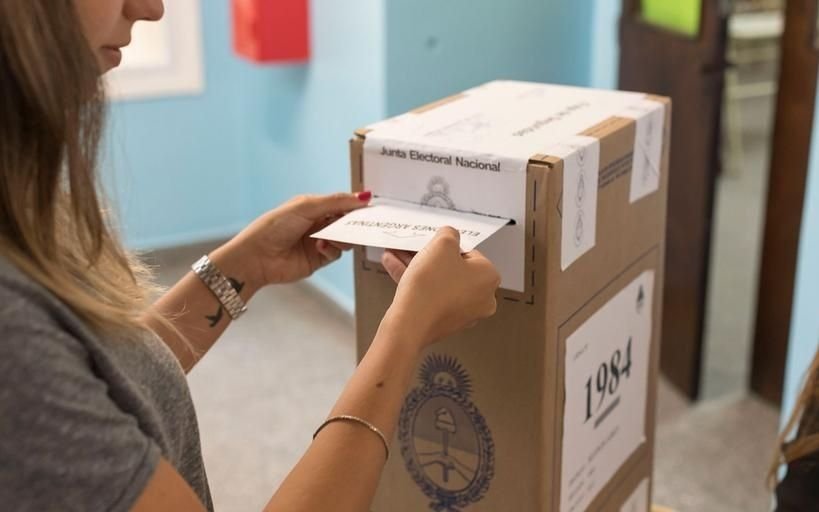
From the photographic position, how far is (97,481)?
63 centimetres

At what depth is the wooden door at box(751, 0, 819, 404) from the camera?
7.41 ft

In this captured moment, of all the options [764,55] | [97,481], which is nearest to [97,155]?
[97,481]

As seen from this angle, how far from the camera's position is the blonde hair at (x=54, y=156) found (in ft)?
2.09

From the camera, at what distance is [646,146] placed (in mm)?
1063

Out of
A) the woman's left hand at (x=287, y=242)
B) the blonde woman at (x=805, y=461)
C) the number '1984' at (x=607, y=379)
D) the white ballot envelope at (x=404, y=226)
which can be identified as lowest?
the blonde woman at (x=805, y=461)

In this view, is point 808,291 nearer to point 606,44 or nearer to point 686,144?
point 686,144

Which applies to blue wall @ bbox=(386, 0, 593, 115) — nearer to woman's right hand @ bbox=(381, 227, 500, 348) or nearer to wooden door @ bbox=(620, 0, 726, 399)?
wooden door @ bbox=(620, 0, 726, 399)

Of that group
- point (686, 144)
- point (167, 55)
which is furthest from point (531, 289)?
point (167, 55)

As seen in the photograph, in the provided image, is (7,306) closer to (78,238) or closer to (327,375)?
(78,238)

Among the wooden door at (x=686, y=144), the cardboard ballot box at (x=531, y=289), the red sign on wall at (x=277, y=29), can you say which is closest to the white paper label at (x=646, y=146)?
the cardboard ballot box at (x=531, y=289)

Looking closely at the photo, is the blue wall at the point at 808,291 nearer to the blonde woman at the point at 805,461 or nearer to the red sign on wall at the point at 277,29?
the blonde woman at the point at 805,461

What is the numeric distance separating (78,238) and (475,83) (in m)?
2.09

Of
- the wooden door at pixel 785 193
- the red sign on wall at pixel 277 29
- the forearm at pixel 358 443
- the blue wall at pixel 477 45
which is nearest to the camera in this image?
the forearm at pixel 358 443

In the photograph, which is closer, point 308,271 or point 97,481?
point 97,481
